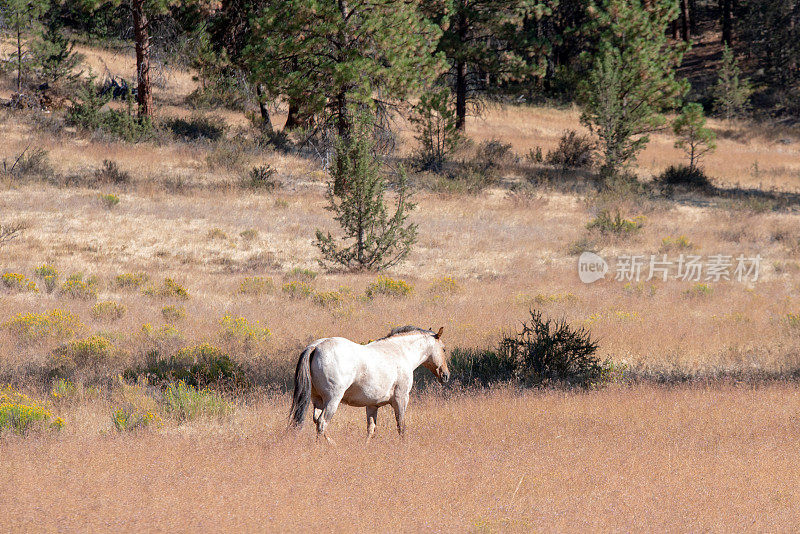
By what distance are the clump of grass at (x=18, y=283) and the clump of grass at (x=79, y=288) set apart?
52cm

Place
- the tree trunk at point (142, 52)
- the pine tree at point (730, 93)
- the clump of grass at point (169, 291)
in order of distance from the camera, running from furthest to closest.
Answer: the pine tree at point (730, 93)
the tree trunk at point (142, 52)
the clump of grass at point (169, 291)

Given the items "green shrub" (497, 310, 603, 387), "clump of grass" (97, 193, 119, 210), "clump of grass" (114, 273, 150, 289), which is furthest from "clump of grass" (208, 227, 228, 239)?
"green shrub" (497, 310, 603, 387)

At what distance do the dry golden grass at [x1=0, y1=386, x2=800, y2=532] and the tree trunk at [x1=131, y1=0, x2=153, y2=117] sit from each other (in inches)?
900

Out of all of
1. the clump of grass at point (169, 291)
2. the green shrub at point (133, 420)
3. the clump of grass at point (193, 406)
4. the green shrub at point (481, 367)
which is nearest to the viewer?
the green shrub at point (133, 420)

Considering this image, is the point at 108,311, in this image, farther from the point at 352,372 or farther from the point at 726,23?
the point at 726,23

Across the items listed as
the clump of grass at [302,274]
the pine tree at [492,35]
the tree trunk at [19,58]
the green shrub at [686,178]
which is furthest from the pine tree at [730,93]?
the tree trunk at [19,58]

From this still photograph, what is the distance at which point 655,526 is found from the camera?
14.7 ft

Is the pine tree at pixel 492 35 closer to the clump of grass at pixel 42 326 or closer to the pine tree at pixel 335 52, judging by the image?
the pine tree at pixel 335 52

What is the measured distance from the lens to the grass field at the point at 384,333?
4656mm

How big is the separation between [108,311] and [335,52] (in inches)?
594

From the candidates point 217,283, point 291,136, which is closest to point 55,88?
point 291,136

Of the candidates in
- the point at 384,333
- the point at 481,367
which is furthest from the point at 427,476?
the point at 384,333

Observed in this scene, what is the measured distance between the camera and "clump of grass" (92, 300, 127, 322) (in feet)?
38.0

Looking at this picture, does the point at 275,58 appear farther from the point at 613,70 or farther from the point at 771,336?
the point at 771,336
